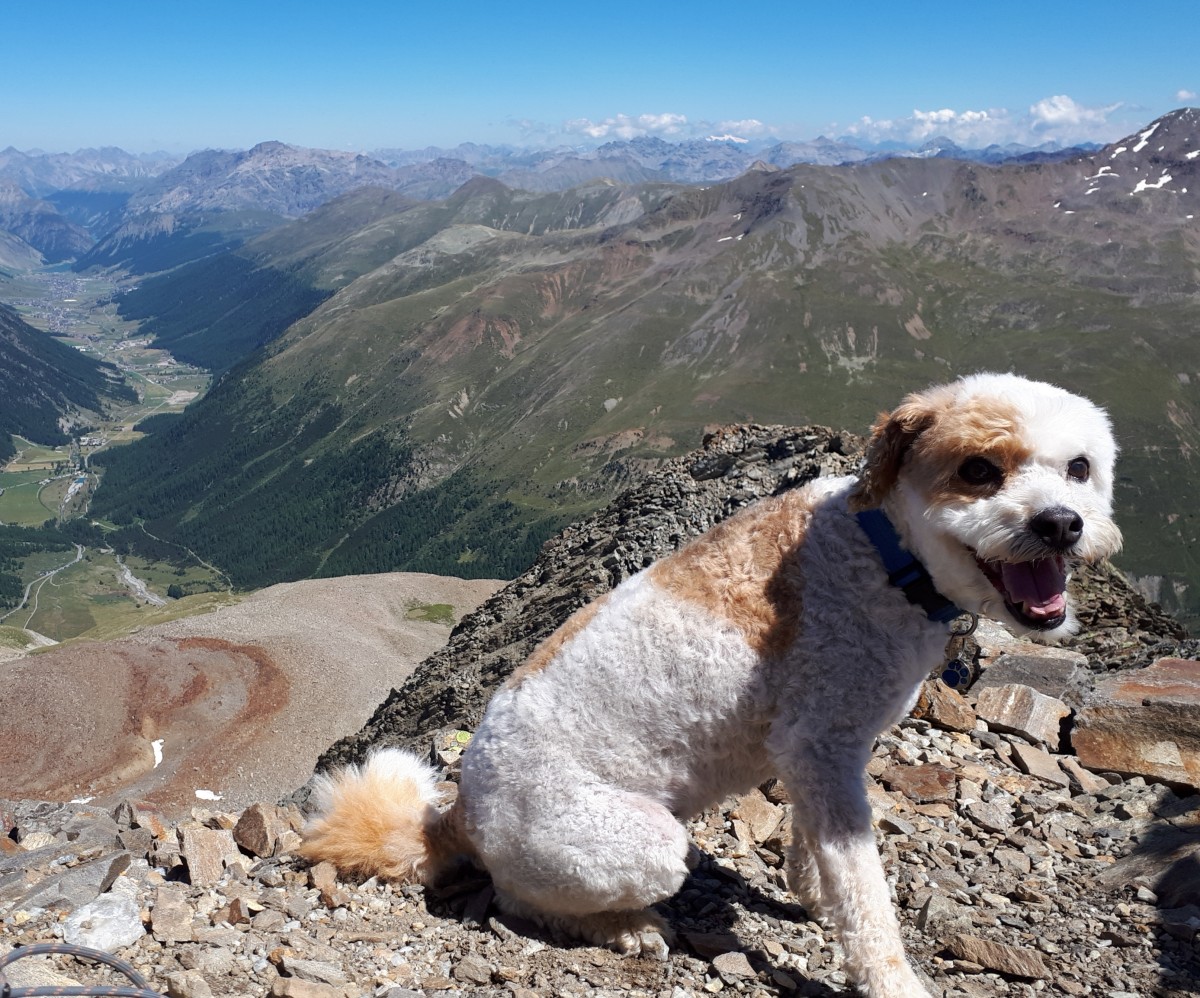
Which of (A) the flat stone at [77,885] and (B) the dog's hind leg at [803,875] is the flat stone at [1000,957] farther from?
(A) the flat stone at [77,885]

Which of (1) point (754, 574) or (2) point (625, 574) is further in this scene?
(2) point (625, 574)

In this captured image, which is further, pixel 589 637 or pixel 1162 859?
pixel 1162 859

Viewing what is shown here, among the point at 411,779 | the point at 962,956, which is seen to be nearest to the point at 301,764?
the point at 411,779

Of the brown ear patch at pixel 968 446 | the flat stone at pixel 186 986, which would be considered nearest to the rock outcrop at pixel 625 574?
the flat stone at pixel 186 986

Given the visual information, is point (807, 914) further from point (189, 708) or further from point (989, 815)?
point (189, 708)

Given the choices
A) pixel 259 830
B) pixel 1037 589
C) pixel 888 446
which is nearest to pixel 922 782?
pixel 1037 589

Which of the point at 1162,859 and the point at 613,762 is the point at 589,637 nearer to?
the point at 613,762

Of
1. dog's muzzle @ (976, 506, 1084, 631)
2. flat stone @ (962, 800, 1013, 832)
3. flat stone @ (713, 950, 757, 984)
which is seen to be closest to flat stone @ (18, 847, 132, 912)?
flat stone @ (713, 950, 757, 984)
